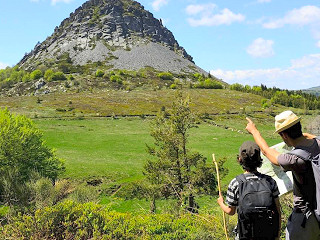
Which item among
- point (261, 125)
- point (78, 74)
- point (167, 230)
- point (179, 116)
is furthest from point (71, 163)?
point (78, 74)

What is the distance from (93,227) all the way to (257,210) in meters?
4.54

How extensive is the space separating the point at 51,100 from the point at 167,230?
11539cm

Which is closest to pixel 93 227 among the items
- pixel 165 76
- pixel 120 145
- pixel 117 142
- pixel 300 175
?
pixel 300 175

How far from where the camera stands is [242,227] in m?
4.34

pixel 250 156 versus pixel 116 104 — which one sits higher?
pixel 116 104

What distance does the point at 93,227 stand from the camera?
726 centimetres

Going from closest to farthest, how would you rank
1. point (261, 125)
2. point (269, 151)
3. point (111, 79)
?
point (269, 151)
point (261, 125)
point (111, 79)

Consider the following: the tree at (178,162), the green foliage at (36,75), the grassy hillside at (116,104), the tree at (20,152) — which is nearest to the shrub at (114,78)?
the grassy hillside at (116,104)

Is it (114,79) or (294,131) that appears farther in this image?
(114,79)

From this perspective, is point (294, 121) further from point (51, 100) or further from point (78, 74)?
point (78, 74)

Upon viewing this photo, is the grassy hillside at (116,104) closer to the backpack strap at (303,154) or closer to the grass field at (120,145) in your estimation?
the grass field at (120,145)

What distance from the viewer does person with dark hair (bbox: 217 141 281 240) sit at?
13.8ft

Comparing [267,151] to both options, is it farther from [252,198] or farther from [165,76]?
[165,76]

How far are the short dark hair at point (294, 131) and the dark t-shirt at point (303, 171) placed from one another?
0.19 meters
